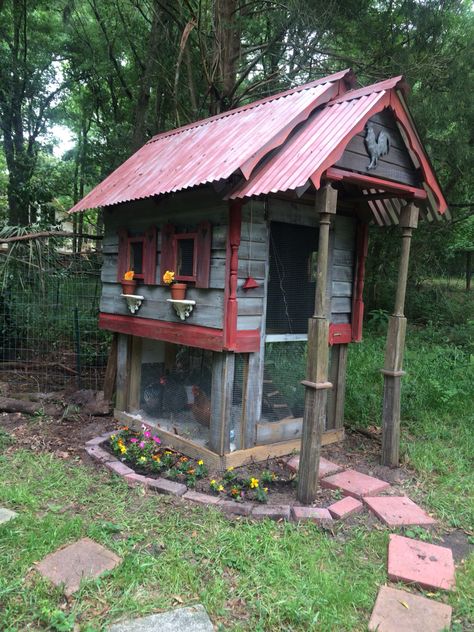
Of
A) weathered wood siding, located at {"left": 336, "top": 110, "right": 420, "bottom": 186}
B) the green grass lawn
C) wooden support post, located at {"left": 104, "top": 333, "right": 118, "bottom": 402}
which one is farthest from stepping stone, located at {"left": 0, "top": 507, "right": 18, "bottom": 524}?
weathered wood siding, located at {"left": 336, "top": 110, "right": 420, "bottom": 186}

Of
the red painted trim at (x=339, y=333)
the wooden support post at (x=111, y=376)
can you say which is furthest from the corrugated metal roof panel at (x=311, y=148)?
the wooden support post at (x=111, y=376)

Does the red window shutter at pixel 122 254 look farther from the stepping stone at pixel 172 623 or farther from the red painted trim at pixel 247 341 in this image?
the stepping stone at pixel 172 623

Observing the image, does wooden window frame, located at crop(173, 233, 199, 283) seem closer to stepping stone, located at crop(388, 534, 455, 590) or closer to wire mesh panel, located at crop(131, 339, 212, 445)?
wire mesh panel, located at crop(131, 339, 212, 445)

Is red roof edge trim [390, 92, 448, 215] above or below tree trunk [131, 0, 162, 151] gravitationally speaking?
below

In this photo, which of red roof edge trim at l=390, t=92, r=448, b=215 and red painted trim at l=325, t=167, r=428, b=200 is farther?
red roof edge trim at l=390, t=92, r=448, b=215

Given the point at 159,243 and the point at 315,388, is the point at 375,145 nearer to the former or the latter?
the point at 315,388

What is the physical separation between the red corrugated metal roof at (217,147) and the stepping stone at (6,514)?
2526 millimetres

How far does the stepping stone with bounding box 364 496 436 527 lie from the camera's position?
3059 mm

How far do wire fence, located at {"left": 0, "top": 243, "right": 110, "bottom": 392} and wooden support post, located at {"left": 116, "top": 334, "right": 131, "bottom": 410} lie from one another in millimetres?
1053

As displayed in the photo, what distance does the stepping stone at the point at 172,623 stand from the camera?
6.67 ft

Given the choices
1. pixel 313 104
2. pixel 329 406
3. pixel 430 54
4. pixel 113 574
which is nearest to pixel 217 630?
pixel 113 574

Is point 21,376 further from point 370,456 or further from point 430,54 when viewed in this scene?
point 430,54

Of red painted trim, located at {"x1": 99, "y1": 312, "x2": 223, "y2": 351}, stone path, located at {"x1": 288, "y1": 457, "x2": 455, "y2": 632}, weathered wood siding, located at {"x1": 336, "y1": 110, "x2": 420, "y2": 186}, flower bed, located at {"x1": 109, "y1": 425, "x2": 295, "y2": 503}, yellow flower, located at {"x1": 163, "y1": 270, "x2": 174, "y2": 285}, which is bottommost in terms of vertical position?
flower bed, located at {"x1": 109, "y1": 425, "x2": 295, "y2": 503}

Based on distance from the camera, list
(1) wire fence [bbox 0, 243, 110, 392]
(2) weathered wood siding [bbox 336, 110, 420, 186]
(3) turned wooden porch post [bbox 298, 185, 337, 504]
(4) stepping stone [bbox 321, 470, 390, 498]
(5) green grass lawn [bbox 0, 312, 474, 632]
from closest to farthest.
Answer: (5) green grass lawn [bbox 0, 312, 474, 632], (3) turned wooden porch post [bbox 298, 185, 337, 504], (2) weathered wood siding [bbox 336, 110, 420, 186], (4) stepping stone [bbox 321, 470, 390, 498], (1) wire fence [bbox 0, 243, 110, 392]
